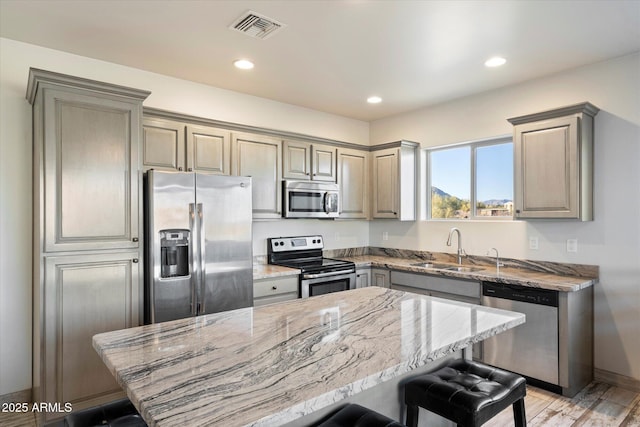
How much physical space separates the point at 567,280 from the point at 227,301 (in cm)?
276

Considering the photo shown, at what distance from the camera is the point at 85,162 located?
2.55m

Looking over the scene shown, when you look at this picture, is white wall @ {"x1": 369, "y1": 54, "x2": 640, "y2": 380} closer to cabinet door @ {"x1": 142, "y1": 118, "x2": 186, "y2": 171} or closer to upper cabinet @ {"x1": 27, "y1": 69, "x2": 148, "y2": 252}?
cabinet door @ {"x1": 142, "y1": 118, "x2": 186, "y2": 171}

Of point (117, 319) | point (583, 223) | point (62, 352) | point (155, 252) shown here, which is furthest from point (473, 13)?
point (62, 352)

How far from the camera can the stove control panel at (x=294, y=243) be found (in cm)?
418

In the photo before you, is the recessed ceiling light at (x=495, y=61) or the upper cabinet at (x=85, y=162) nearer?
the upper cabinet at (x=85, y=162)

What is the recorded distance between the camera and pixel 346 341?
1.48 metres

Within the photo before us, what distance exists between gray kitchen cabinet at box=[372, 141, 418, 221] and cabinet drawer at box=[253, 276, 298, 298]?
156 cm

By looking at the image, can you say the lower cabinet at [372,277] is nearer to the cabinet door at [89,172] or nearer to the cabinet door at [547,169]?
the cabinet door at [547,169]

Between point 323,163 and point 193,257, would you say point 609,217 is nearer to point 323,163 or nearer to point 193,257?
point 323,163

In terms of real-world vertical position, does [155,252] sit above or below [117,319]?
above

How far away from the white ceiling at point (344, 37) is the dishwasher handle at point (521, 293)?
1.87 meters

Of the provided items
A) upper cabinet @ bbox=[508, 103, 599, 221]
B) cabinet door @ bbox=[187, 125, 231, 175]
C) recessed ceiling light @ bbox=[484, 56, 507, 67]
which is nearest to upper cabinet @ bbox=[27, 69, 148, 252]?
cabinet door @ bbox=[187, 125, 231, 175]

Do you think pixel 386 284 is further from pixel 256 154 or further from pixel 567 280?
pixel 256 154

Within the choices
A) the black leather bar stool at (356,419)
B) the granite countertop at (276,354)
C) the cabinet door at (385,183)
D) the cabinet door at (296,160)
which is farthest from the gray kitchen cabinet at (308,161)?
the black leather bar stool at (356,419)
